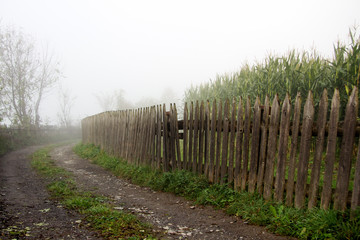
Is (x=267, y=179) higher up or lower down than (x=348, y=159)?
lower down

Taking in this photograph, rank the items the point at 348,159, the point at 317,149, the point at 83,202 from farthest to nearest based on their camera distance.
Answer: the point at 83,202, the point at 317,149, the point at 348,159

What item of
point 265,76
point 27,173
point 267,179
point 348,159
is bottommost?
point 27,173

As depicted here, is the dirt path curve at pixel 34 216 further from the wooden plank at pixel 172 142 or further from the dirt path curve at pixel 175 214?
the wooden plank at pixel 172 142

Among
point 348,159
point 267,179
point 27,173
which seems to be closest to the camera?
point 348,159

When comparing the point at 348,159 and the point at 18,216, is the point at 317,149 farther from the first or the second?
the point at 18,216

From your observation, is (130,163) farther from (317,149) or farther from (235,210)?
(317,149)

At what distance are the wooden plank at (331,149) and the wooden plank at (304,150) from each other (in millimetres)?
276

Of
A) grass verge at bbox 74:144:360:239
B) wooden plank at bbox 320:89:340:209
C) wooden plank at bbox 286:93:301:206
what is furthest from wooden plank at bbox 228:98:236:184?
wooden plank at bbox 320:89:340:209

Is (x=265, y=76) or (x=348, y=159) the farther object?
(x=265, y=76)

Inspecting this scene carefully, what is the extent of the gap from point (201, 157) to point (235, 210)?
167cm

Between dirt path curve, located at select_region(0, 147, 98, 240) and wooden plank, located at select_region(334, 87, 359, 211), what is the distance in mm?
3370

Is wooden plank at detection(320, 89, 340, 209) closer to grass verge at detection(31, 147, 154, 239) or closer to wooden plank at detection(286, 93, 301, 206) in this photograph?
wooden plank at detection(286, 93, 301, 206)

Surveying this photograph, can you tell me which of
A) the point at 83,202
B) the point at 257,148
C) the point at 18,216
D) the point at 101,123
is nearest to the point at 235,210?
the point at 257,148

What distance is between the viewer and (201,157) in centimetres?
556
